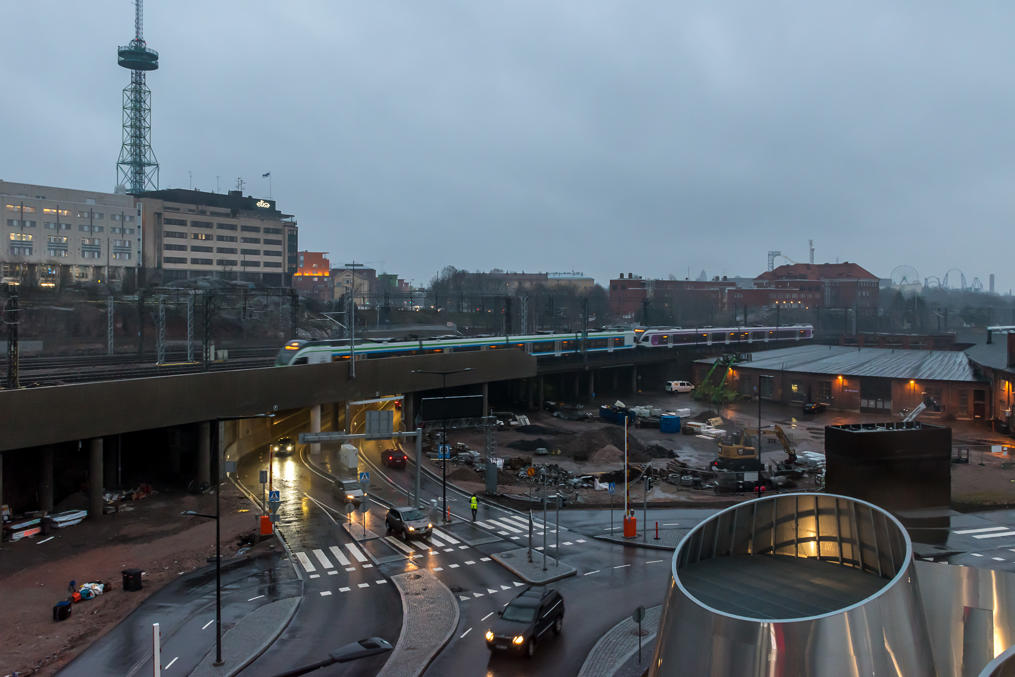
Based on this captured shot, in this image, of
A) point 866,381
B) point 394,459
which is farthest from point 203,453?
point 866,381

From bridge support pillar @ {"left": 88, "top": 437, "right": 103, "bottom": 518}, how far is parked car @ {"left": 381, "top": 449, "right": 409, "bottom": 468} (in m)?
14.4

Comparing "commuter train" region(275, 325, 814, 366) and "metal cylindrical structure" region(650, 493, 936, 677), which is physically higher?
"commuter train" region(275, 325, 814, 366)

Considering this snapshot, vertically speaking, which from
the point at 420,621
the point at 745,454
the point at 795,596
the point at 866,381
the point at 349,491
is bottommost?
the point at 349,491

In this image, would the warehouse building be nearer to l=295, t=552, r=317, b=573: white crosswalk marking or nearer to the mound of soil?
the mound of soil

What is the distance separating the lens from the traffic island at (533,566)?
21.4m

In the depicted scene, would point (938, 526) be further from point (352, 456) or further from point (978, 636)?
point (352, 456)

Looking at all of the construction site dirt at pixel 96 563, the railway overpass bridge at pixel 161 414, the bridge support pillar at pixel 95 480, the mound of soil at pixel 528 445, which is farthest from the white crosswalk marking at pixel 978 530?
the bridge support pillar at pixel 95 480

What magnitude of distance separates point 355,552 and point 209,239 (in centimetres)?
9852

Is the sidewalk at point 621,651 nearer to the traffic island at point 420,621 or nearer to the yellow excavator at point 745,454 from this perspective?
the traffic island at point 420,621

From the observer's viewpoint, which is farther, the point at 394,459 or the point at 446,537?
the point at 394,459

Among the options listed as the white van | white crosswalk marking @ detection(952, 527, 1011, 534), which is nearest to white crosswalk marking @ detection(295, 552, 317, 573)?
white crosswalk marking @ detection(952, 527, 1011, 534)

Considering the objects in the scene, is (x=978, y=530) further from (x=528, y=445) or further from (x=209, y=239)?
(x=209, y=239)

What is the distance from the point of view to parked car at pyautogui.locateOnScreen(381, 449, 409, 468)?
39406mm

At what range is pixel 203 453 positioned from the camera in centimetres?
3462
